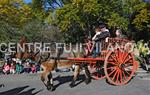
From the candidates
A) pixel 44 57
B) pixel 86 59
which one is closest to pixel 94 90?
pixel 86 59

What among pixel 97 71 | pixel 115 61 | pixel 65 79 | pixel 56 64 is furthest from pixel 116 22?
pixel 56 64

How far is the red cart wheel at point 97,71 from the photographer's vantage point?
53.2 feet

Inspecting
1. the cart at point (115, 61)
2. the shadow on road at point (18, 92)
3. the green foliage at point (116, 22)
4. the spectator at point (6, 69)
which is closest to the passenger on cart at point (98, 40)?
the cart at point (115, 61)

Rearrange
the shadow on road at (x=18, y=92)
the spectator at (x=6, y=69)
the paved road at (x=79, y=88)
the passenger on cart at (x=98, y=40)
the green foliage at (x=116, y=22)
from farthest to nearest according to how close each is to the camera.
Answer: the green foliage at (x=116, y=22)
the spectator at (x=6, y=69)
the passenger on cart at (x=98, y=40)
the shadow on road at (x=18, y=92)
the paved road at (x=79, y=88)

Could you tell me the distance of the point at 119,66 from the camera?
53.0 feet

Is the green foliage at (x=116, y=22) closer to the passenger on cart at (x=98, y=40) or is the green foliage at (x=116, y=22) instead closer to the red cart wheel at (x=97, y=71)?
the red cart wheel at (x=97, y=71)

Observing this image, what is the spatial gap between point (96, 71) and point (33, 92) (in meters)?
3.08

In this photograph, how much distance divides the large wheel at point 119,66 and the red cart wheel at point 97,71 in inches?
17.4

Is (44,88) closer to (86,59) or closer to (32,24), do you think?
(86,59)

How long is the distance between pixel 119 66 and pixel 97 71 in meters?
1.22

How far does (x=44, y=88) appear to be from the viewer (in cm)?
1598

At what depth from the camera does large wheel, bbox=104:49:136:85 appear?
1579cm

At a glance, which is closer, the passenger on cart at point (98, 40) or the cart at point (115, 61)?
the cart at point (115, 61)

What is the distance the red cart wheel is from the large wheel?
0.44 metres
